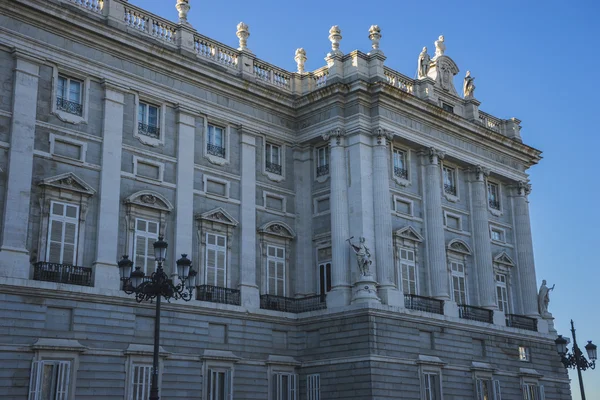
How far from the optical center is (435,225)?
36.6 metres

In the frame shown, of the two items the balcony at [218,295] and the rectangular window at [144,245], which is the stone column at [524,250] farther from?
the rectangular window at [144,245]

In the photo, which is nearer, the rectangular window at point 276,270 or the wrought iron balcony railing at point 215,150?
the wrought iron balcony railing at point 215,150

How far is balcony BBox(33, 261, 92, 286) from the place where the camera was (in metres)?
26.5

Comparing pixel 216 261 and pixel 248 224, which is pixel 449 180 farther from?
pixel 216 261

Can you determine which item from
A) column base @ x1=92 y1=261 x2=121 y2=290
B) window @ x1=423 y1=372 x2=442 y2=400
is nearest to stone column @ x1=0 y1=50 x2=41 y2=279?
column base @ x1=92 y1=261 x2=121 y2=290

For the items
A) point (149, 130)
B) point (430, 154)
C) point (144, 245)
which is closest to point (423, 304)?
point (430, 154)

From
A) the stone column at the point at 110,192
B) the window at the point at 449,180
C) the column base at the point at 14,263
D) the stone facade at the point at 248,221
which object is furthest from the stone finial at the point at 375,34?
the column base at the point at 14,263

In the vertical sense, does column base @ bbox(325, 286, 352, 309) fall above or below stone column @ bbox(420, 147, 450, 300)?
below

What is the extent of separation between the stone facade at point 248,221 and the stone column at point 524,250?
0.12m

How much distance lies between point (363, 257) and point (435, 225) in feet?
18.6

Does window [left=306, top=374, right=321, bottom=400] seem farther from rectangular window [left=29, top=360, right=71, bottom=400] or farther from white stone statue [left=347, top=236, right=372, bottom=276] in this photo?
rectangular window [left=29, top=360, right=71, bottom=400]

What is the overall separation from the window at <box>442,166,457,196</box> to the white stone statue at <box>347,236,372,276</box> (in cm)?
767

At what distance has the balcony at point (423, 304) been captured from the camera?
34.1m

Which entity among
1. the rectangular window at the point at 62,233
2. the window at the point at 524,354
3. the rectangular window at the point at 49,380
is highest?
the rectangular window at the point at 62,233
